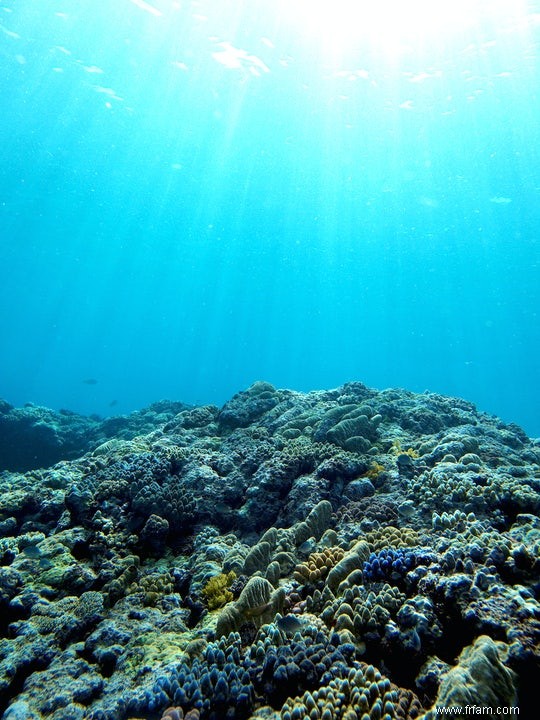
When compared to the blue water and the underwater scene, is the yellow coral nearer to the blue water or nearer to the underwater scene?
the underwater scene

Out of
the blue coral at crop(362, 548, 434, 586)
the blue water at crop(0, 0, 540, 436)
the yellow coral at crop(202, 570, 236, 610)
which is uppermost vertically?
the blue water at crop(0, 0, 540, 436)

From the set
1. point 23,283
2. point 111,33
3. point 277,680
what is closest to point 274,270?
point 23,283

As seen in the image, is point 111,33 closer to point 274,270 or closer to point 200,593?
point 200,593

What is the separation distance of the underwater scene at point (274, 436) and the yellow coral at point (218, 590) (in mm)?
48

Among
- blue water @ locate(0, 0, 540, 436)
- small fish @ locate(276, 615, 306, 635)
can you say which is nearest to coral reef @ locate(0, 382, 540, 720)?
small fish @ locate(276, 615, 306, 635)

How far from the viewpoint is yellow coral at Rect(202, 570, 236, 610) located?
5.51 meters

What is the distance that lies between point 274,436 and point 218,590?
197 inches

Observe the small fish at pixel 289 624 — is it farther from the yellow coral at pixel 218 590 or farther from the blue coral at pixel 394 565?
the yellow coral at pixel 218 590

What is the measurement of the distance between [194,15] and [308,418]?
31.9 m

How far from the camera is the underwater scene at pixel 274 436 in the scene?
156 inches

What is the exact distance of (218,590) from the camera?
18.5ft

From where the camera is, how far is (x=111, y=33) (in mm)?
30625

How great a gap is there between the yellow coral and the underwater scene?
48 millimetres

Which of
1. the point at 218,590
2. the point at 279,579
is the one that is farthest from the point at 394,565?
the point at 218,590
